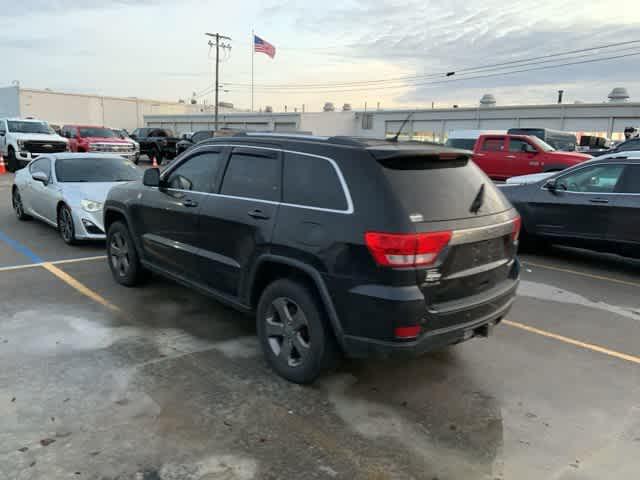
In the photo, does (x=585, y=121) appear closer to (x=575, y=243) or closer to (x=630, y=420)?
(x=575, y=243)

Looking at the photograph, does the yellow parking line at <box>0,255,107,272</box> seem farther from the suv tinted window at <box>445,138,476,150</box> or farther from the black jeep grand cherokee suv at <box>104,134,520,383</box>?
the suv tinted window at <box>445,138,476,150</box>

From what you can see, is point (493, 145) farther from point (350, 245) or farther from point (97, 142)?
point (97, 142)

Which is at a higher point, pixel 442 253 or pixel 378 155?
pixel 378 155

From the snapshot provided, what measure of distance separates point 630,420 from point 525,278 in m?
3.61

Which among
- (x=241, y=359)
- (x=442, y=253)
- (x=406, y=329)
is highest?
(x=442, y=253)

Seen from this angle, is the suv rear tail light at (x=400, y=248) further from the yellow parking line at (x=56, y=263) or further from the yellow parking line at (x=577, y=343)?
the yellow parking line at (x=56, y=263)

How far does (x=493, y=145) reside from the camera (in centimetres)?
1622

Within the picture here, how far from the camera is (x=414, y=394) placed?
147 inches

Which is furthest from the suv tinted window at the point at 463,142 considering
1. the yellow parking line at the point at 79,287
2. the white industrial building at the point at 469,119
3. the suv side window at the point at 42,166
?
the yellow parking line at the point at 79,287

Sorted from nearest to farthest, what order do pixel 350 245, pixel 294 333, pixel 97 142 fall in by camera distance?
pixel 350 245 < pixel 294 333 < pixel 97 142

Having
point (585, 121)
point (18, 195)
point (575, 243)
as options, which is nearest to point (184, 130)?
point (585, 121)

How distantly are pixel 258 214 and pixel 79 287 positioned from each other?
3215 millimetres

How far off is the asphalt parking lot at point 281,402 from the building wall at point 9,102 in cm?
6537

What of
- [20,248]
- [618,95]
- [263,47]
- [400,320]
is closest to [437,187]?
[400,320]
